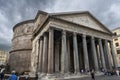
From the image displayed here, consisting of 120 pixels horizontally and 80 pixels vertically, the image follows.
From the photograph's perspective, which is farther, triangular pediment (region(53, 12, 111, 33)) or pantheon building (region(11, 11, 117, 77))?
triangular pediment (region(53, 12, 111, 33))

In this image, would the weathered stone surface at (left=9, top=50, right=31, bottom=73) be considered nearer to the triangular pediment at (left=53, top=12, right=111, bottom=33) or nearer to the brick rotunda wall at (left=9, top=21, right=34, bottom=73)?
the brick rotunda wall at (left=9, top=21, right=34, bottom=73)

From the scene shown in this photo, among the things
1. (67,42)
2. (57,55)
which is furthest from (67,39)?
(57,55)

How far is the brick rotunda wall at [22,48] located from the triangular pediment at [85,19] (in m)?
13.8

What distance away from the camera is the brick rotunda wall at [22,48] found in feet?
85.6

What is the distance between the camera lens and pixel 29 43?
28031mm

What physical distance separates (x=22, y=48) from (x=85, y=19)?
16.9 m

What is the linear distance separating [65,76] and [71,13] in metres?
9.30

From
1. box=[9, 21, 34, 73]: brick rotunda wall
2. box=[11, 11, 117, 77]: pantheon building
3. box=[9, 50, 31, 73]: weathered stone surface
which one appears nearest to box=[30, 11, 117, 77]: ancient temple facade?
box=[11, 11, 117, 77]: pantheon building

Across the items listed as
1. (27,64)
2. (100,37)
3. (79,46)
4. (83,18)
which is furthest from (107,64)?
(27,64)

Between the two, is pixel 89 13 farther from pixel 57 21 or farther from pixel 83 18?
pixel 57 21

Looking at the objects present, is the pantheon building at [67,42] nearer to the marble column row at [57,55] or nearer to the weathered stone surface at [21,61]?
the marble column row at [57,55]

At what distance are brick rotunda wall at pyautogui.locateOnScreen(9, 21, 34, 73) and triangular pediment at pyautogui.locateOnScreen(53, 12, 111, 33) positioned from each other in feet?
45.2

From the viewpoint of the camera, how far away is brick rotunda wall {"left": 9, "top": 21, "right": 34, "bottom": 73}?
26.1 m

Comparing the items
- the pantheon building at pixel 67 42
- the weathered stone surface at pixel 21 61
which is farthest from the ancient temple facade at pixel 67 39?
the weathered stone surface at pixel 21 61
